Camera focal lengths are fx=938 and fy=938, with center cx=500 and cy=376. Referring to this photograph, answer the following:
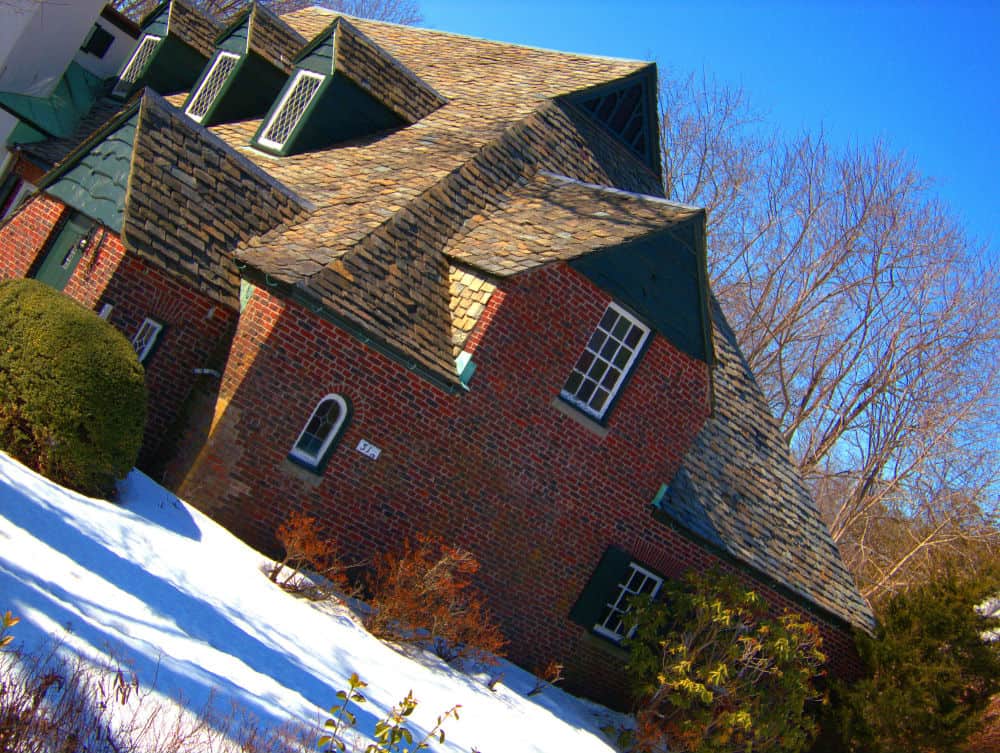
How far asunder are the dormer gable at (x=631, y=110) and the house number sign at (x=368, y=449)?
330 inches

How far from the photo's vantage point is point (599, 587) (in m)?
14.6

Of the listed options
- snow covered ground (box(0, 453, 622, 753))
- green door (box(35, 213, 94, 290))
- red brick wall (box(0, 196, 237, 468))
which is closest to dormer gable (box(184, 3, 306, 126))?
green door (box(35, 213, 94, 290))

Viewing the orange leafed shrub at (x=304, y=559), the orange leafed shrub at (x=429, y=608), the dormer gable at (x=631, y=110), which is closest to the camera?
the orange leafed shrub at (x=304, y=559)

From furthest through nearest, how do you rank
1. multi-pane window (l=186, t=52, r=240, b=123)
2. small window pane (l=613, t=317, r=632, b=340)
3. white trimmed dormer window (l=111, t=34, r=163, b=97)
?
white trimmed dormer window (l=111, t=34, r=163, b=97) < multi-pane window (l=186, t=52, r=240, b=123) < small window pane (l=613, t=317, r=632, b=340)

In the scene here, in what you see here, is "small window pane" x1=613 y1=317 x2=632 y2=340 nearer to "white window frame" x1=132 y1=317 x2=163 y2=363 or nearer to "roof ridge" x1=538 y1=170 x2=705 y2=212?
"roof ridge" x1=538 y1=170 x2=705 y2=212

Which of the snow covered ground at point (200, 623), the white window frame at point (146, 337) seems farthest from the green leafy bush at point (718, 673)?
the white window frame at point (146, 337)

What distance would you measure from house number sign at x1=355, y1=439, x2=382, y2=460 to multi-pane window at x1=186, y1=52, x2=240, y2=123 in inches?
374

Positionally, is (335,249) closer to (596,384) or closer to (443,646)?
(596,384)

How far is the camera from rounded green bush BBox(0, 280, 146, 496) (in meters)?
9.71

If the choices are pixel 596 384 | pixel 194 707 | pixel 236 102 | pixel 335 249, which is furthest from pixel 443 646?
pixel 236 102

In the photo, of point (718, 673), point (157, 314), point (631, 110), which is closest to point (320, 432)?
point (157, 314)

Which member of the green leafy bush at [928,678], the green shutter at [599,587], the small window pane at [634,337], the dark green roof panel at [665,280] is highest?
the dark green roof panel at [665,280]

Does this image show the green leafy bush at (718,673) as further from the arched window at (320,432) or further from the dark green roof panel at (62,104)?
the dark green roof panel at (62,104)

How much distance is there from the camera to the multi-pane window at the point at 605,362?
1391cm
